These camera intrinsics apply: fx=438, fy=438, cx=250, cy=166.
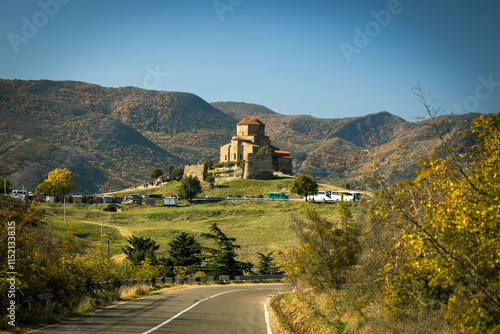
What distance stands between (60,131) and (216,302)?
186m

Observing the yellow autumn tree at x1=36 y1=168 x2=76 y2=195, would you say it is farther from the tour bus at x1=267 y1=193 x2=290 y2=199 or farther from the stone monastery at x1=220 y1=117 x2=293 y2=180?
the tour bus at x1=267 y1=193 x2=290 y2=199

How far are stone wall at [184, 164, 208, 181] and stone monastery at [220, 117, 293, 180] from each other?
1042cm

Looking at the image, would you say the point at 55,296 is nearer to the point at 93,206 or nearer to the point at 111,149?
the point at 93,206

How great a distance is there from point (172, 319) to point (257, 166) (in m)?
91.3

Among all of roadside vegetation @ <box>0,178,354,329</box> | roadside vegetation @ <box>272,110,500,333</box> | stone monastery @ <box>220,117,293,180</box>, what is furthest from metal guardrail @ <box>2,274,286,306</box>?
stone monastery @ <box>220,117,293,180</box>

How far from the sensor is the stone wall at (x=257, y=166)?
103438mm

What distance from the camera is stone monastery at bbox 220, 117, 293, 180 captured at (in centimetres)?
10362

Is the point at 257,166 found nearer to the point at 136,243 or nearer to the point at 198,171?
the point at 198,171

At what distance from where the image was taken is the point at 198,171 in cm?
10862

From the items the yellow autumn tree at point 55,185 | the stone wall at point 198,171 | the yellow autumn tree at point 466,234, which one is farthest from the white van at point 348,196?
the yellow autumn tree at point 55,185

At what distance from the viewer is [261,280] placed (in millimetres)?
33344

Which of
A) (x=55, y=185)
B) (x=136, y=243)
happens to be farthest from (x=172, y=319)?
(x=55, y=185)

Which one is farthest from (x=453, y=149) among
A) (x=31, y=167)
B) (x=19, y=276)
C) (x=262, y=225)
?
A: (x=31, y=167)

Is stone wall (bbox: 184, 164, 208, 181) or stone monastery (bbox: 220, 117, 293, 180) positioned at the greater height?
stone monastery (bbox: 220, 117, 293, 180)
